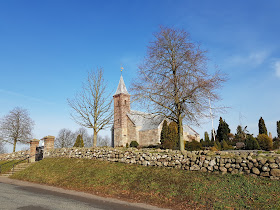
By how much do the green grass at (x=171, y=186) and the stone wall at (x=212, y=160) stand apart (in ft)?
1.51

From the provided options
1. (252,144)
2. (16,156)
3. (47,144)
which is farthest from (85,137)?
(252,144)

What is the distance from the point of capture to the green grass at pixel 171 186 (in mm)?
7242

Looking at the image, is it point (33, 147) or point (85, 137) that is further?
point (85, 137)

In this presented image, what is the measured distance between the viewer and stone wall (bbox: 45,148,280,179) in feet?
28.9

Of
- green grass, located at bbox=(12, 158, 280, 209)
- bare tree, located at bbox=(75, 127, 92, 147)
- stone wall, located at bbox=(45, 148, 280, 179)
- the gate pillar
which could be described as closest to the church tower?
the gate pillar

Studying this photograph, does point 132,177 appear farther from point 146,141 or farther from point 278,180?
point 146,141

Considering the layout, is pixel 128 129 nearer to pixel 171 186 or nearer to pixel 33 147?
pixel 33 147

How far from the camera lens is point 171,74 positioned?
13.9 meters

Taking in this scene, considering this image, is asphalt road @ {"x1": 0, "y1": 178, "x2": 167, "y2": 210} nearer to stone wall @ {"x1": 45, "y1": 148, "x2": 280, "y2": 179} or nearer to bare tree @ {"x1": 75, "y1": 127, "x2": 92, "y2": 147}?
stone wall @ {"x1": 45, "y1": 148, "x2": 280, "y2": 179}

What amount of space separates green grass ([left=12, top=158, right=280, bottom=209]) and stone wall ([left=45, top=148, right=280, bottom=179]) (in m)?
0.46

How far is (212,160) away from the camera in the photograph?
1016 cm

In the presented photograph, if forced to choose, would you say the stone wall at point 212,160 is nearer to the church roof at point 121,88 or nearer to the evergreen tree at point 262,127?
the evergreen tree at point 262,127

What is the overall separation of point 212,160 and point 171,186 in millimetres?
2755

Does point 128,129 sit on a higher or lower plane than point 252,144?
higher
